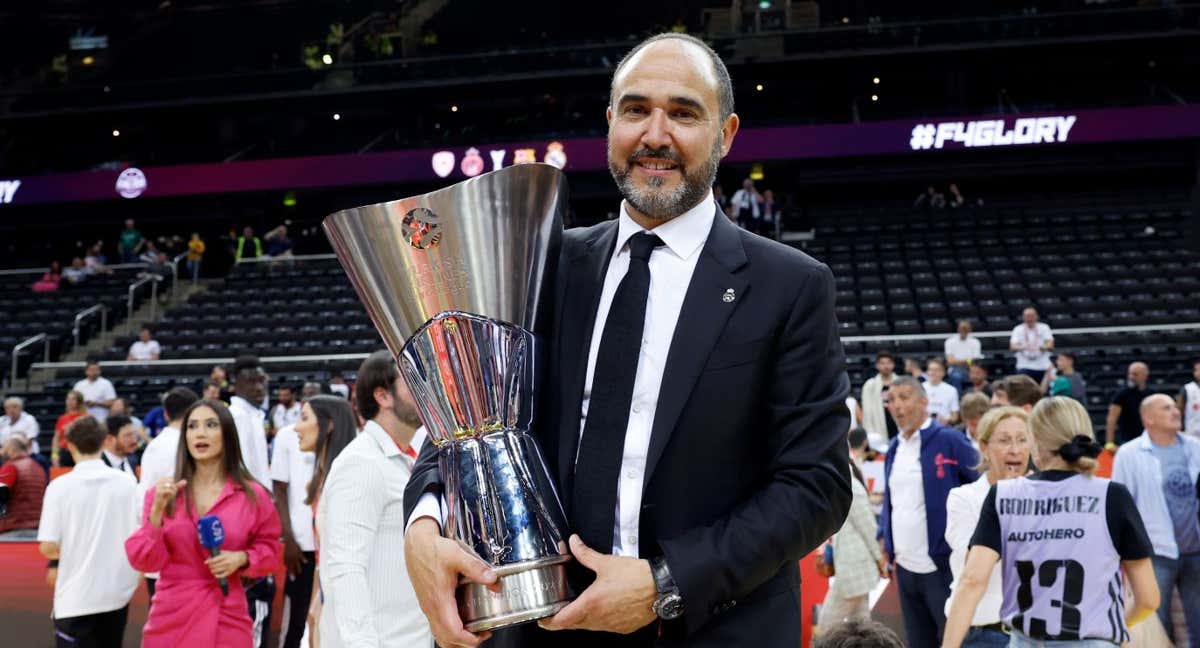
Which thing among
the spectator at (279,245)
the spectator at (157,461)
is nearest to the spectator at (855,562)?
the spectator at (157,461)

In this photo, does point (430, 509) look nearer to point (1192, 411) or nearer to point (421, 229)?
point (421, 229)

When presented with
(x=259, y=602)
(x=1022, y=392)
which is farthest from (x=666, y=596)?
(x=1022, y=392)

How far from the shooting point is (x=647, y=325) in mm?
1581

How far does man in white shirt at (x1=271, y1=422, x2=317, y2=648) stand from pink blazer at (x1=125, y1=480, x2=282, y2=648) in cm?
119

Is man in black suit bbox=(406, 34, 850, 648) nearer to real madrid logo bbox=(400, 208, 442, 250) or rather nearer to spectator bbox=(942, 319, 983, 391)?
real madrid logo bbox=(400, 208, 442, 250)

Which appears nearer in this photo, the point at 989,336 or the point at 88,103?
the point at 989,336

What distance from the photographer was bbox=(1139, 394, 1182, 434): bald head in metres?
5.59

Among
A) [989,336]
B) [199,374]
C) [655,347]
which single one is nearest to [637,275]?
[655,347]

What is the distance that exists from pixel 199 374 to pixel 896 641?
15.4m

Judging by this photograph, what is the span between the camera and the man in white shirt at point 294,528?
560cm

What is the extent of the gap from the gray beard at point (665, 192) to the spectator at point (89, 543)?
4.11 metres

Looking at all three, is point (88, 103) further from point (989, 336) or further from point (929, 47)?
point (989, 336)

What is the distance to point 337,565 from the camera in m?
3.43

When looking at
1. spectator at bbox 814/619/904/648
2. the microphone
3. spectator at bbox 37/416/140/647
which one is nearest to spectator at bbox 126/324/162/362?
spectator at bbox 37/416/140/647
